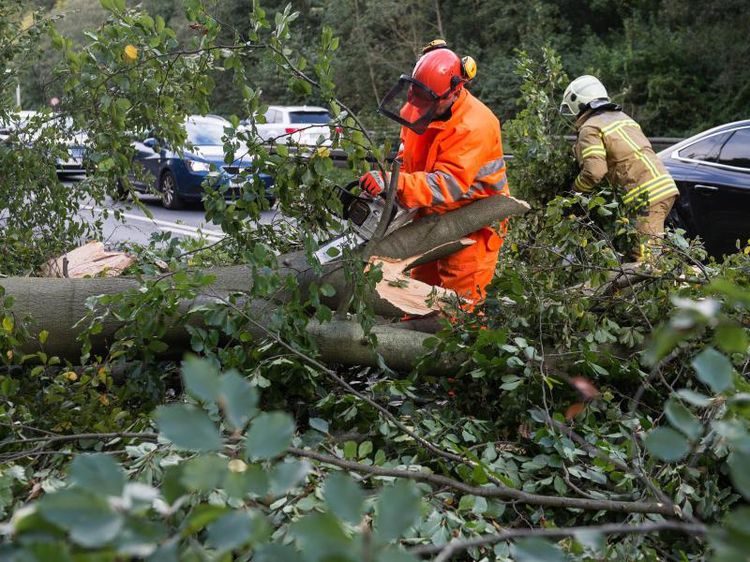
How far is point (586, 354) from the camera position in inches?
120

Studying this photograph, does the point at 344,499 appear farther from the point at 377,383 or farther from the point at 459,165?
the point at 459,165

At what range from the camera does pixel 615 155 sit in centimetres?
580

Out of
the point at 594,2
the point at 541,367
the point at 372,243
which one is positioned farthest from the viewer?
the point at 594,2

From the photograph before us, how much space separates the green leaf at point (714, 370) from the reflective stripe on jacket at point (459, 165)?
116 inches

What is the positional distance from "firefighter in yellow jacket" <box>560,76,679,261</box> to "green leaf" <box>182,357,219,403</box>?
504cm

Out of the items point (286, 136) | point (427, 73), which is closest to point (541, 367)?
point (286, 136)

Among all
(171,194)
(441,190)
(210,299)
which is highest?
(441,190)

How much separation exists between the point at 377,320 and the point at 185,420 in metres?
2.94

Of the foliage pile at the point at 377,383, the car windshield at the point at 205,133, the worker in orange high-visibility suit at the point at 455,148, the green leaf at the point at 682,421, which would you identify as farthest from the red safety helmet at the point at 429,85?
the car windshield at the point at 205,133

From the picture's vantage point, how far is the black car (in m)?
7.07

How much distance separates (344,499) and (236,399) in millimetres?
158

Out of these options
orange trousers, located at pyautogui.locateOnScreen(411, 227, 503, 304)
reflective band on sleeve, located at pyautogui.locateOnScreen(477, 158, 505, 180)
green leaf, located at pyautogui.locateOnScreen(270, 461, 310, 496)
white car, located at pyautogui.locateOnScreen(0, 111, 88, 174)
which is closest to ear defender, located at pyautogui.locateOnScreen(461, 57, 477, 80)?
reflective band on sleeve, located at pyautogui.locateOnScreen(477, 158, 505, 180)

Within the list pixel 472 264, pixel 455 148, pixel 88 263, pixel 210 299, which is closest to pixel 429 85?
pixel 455 148

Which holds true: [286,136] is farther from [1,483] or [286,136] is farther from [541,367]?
[1,483]
